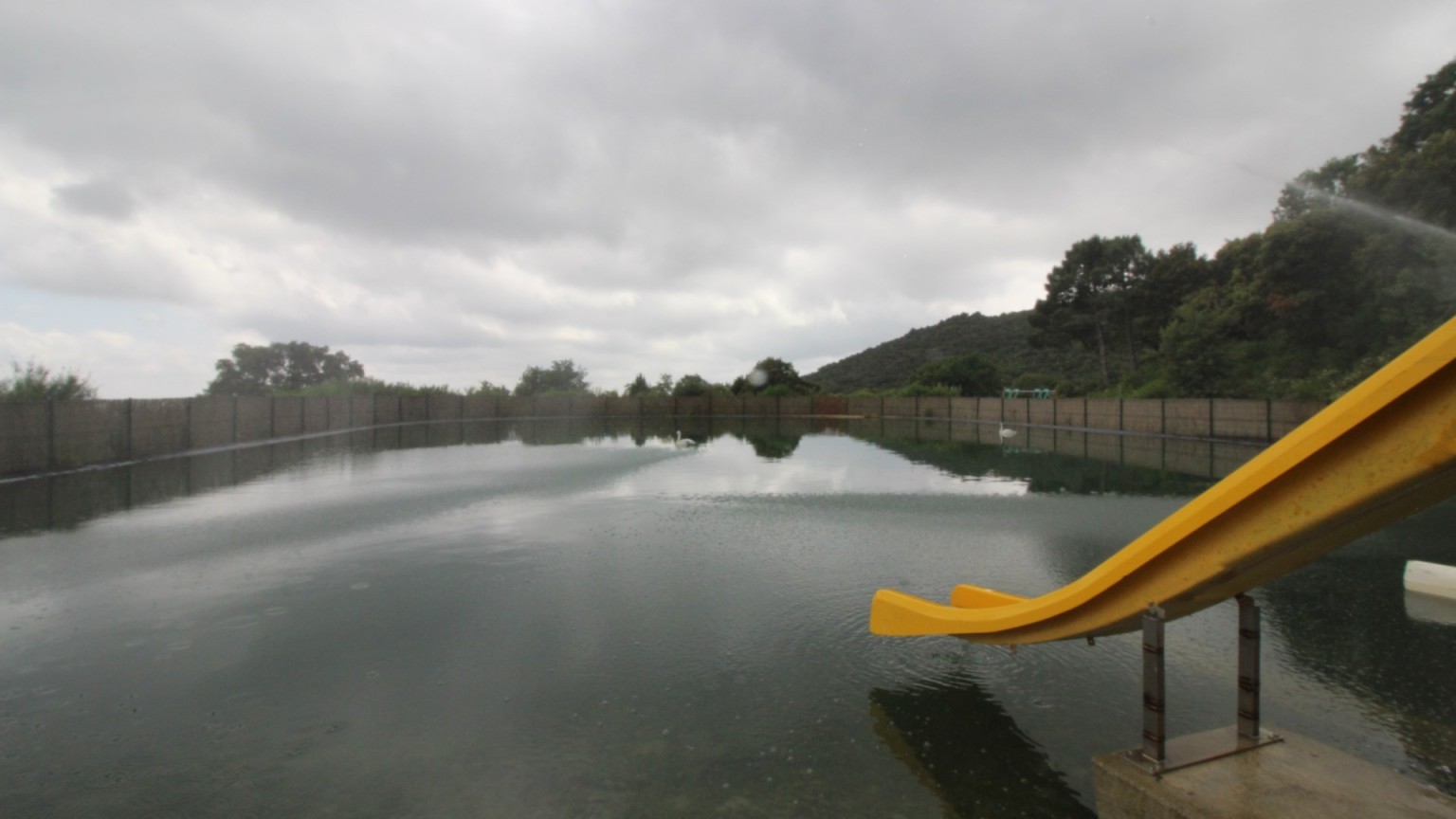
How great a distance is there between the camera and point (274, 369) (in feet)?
208

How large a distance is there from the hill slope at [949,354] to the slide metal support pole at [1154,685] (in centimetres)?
7639

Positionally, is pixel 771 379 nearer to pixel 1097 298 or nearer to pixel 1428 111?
pixel 1097 298

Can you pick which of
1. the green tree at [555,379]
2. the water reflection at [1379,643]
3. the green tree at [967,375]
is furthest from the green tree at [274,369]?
the water reflection at [1379,643]

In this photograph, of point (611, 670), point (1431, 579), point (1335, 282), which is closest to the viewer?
point (611, 670)

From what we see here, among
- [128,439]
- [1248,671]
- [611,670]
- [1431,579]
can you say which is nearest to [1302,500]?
[1248,671]

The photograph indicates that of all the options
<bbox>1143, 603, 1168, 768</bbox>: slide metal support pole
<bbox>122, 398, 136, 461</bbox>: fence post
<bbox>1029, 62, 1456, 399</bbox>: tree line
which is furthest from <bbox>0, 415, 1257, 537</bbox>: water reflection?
<bbox>1143, 603, 1168, 768</bbox>: slide metal support pole

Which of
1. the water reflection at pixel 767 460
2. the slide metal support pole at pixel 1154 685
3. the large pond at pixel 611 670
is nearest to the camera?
the slide metal support pole at pixel 1154 685

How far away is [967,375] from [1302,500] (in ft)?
235

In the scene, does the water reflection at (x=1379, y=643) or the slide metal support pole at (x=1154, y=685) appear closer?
the slide metal support pole at (x=1154, y=685)

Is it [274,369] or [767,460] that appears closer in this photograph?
[767,460]

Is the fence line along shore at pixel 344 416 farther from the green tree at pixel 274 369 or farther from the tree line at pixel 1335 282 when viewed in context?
the green tree at pixel 274 369

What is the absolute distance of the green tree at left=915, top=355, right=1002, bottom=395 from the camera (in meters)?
70.8

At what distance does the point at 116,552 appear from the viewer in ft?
26.8

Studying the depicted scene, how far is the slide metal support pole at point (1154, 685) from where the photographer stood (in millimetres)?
2916
